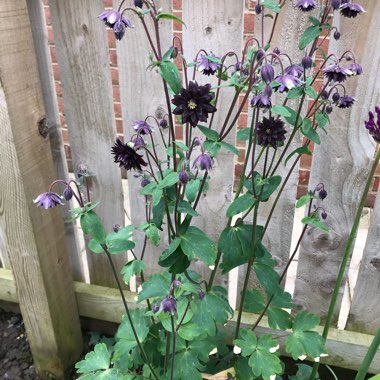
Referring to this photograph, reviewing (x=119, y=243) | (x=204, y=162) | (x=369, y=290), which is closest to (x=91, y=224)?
(x=119, y=243)

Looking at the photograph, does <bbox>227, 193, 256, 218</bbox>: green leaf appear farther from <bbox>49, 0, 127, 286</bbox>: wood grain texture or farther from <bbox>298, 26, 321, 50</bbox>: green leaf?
<bbox>49, 0, 127, 286</bbox>: wood grain texture

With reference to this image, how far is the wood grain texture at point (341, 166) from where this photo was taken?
1342 mm

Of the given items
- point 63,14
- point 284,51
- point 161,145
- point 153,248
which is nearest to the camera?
point 284,51

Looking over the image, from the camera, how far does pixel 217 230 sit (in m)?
1.79

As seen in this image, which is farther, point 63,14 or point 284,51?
point 63,14

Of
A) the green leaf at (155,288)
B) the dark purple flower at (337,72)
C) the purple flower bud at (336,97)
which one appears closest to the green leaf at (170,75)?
the dark purple flower at (337,72)

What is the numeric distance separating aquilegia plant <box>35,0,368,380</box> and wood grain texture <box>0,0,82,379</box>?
1.06 feet

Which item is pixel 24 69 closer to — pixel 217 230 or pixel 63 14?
pixel 63 14

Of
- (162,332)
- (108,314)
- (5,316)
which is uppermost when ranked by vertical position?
(162,332)

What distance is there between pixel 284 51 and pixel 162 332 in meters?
1.04

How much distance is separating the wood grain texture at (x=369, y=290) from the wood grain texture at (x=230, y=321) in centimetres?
5

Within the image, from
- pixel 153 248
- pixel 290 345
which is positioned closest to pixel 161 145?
pixel 153 248

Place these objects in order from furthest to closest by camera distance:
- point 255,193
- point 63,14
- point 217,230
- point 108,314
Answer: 1. point 108,314
2. point 217,230
3. point 63,14
4. point 255,193

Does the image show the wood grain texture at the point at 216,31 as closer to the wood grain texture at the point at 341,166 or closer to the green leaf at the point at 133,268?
the wood grain texture at the point at 341,166
